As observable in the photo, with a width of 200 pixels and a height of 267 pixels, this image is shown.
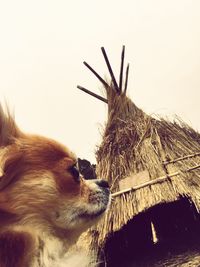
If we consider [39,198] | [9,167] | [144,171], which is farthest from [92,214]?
[144,171]

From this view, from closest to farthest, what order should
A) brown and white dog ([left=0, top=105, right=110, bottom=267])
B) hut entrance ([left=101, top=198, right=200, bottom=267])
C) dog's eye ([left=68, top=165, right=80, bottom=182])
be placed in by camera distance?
brown and white dog ([left=0, top=105, right=110, bottom=267]) → dog's eye ([left=68, top=165, right=80, bottom=182]) → hut entrance ([left=101, top=198, right=200, bottom=267])

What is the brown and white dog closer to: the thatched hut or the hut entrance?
the thatched hut

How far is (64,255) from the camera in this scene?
103 inches

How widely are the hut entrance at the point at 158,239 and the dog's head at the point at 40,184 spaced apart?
4560 mm

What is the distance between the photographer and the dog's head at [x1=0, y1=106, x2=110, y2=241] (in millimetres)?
2330

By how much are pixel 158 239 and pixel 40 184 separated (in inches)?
220

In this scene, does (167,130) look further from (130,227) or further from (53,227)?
(53,227)

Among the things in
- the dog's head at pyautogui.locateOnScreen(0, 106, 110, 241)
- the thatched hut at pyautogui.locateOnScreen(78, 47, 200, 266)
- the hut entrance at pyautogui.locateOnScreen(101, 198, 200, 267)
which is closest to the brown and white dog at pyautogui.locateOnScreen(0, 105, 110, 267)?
the dog's head at pyautogui.locateOnScreen(0, 106, 110, 241)

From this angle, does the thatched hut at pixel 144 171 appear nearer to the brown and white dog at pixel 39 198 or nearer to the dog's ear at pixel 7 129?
the brown and white dog at pixel 39 198

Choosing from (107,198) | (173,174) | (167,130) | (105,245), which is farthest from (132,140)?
(107,198)

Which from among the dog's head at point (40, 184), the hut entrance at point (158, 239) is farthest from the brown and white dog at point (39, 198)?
the hut entrance at point (158, 239)

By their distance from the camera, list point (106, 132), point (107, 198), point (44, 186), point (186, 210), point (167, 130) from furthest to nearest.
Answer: point (106, 132)
point (167, 130)
point (186, 210)
point (107, 198)
point (44, 186)

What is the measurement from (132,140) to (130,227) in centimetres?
164

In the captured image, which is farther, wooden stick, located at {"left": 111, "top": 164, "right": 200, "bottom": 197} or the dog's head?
wooden stick, located at {"left": 111, "top": 164, "right": 200, "bottom": 197}
